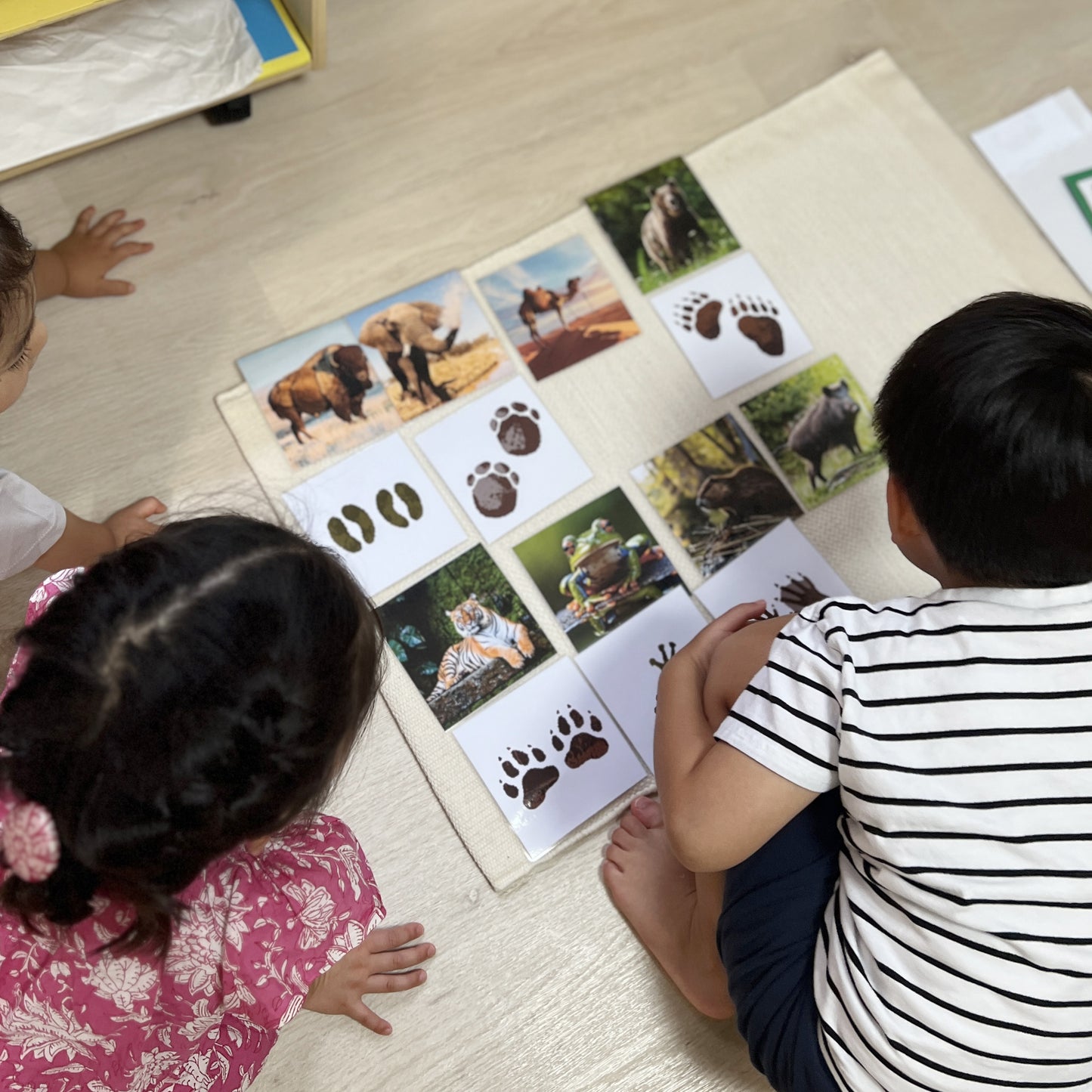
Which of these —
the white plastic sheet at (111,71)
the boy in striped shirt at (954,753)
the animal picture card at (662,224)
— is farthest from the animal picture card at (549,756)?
the white plastic sheet at (111,71)

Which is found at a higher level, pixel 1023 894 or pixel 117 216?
pixel 117 216

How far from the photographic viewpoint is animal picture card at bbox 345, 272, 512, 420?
1.13 meters

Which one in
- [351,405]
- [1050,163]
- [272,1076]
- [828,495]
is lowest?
[272,1076]

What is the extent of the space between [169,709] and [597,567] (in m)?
0.61

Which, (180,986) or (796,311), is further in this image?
(796,311)

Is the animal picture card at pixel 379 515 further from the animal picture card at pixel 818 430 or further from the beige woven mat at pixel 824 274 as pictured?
the animal picture card at pixel 818 430

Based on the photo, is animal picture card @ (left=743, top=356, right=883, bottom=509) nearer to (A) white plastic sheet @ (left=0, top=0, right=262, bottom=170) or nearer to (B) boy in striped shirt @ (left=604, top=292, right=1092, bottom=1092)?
(B) boy in striped shirt @ (left=604, top=292, right=1092, bottom=1092)

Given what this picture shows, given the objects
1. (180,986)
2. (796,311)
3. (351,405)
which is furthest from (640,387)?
(180,986)

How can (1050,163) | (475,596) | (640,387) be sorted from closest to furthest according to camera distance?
(475,596), (640,387), (1050,163)

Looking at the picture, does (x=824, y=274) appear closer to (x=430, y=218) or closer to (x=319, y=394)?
(x=430, y=218)

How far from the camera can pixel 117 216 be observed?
1.14m

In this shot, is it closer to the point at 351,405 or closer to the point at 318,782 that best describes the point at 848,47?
the point at 351,405

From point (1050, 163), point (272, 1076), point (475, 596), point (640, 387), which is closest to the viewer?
point (272, 1076)

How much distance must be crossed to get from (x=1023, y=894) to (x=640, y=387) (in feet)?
2.27
